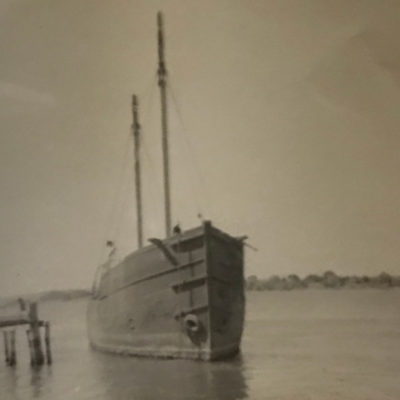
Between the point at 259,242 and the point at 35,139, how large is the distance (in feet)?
3.81

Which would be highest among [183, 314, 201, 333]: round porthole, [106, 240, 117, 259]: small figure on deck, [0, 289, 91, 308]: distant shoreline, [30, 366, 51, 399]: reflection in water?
[106, 240, 117, 259]: small figure on deck

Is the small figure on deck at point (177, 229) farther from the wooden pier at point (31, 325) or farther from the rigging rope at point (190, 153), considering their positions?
the wooden pier at point (31, 325)

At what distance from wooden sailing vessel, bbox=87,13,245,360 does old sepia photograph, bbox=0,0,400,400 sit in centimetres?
27

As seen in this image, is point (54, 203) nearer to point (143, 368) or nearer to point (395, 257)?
point (143, 368)

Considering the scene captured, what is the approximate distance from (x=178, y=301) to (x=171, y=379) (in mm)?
795

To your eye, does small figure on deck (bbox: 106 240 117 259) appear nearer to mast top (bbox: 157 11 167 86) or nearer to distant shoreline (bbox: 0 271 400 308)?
distant shoreline (bbox: 0 271 400 308)

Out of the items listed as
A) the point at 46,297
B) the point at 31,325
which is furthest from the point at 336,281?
the point at 31,325

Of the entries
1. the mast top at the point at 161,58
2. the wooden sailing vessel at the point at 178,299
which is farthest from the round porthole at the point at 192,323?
the mast top at the point at 161,58

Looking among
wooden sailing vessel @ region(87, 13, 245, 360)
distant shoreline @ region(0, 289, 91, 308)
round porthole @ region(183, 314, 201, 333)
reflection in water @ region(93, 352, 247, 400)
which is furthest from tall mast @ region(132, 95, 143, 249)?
round porthole @ region(183, 314, 201, 333)

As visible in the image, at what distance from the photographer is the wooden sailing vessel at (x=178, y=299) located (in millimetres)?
4336

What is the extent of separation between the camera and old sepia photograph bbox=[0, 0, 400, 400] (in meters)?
3.75

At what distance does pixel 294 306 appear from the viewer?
16.0 feet

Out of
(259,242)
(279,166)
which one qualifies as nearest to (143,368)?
(259,242)

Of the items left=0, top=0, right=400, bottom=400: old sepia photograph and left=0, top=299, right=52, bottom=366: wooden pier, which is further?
left=0, top=299, right=52, bottom=366: wooden pier
